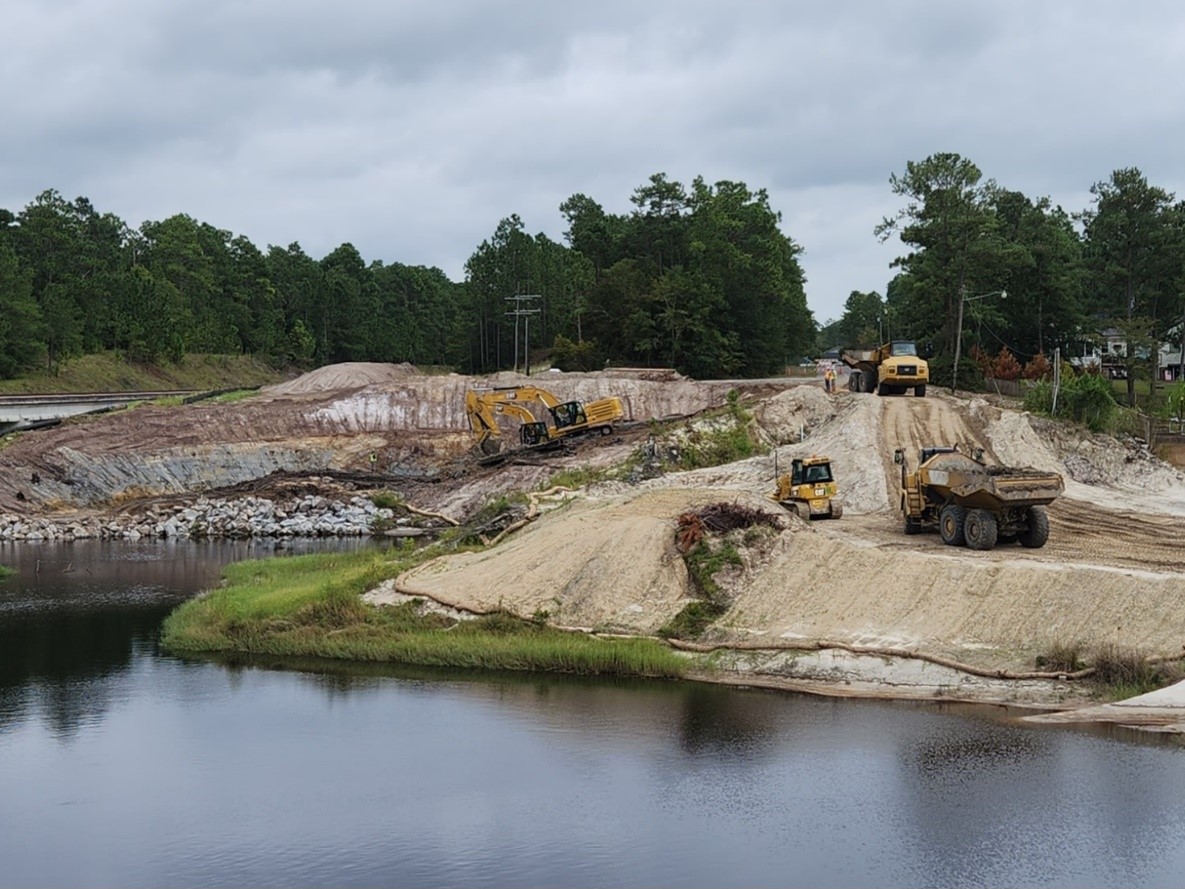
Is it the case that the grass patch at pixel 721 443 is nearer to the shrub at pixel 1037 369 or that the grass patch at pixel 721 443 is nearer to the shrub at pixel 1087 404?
the shrub at pixel 1087 404

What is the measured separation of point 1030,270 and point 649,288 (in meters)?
26.0

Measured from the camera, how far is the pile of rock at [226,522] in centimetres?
5703

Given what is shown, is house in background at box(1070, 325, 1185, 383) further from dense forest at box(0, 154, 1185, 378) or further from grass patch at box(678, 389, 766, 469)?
grass patch at box(678, 389, 766, 469)

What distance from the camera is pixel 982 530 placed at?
103ft

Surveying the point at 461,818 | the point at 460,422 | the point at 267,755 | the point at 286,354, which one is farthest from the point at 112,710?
the point at 286,354

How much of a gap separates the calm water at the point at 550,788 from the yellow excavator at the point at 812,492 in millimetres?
11045

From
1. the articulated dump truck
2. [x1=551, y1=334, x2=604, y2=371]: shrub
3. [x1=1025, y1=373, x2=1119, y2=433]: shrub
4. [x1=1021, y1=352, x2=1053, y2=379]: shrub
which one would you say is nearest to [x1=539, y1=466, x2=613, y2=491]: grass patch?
[x1=1025, y1=373, x2=1119, y2=433]: shrub

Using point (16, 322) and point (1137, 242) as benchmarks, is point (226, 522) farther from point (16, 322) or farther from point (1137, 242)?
point (1137, 242)

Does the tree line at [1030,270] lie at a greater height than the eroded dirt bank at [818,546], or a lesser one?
greater

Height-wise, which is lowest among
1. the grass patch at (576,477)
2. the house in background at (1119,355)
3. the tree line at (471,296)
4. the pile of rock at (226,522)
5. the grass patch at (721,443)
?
the pile of rock at (226,522)

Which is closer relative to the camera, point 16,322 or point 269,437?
point 269,437

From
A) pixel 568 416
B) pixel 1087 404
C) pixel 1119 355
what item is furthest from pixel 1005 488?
pixel 1119 355

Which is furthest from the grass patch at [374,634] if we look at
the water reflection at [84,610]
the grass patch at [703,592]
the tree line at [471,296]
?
the tree line at [471,296]

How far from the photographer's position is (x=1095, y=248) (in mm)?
96938
